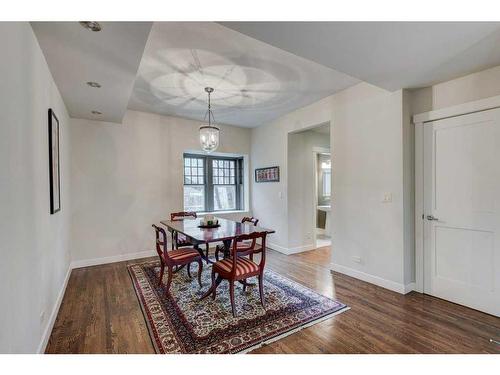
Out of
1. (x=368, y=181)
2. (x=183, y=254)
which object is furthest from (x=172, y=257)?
(x=368, y=181)

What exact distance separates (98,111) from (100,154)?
821 millimetres

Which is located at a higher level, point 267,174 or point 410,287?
point 267,174

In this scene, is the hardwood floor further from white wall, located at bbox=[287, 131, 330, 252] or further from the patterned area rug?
white wall, located at bbox=[287, 131, 330, 252]

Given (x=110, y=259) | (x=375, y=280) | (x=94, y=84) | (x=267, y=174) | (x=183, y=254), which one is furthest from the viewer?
(x=267, y=174)

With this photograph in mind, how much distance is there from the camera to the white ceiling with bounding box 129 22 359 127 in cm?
219

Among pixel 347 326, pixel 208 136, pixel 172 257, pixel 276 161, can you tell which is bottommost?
pixel 347 326

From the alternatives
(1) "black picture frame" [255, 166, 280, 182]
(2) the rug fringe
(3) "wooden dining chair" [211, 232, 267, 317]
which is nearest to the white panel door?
(2) the rug fringe

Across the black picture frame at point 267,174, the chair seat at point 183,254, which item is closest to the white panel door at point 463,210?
the black picture frame at point 267,174

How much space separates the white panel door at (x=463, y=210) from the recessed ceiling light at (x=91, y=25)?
331 centimetres

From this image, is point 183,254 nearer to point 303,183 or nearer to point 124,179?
point 124,179

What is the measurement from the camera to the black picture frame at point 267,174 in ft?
15.9

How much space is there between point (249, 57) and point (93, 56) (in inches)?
56.0

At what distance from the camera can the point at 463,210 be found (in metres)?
2.54
